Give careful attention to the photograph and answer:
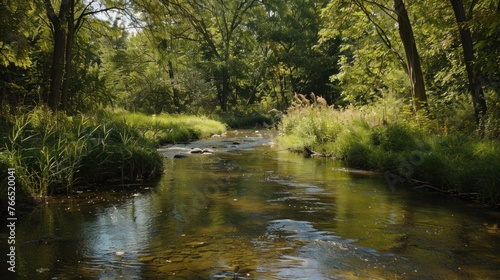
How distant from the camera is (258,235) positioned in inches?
182

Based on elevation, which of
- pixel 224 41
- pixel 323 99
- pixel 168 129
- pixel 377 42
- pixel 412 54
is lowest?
pixel 168 129

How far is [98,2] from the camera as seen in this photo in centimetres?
1345

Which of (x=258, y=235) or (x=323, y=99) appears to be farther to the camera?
(x=323, y=99)

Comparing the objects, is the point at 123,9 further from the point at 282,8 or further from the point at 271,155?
the point at 282,8

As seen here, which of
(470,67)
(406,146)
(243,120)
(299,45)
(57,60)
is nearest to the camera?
(470,67)

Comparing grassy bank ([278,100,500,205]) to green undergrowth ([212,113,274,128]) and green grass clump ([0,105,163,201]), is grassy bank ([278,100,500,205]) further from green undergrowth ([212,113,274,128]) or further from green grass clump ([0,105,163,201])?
green undergrowth ([212,113,274,128])

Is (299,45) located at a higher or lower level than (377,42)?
higher

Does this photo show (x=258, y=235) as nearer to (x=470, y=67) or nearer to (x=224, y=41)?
(x=470, y=67)

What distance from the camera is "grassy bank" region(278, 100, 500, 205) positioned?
6.53 meters

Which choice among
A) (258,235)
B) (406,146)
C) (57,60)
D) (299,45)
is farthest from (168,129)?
(299,45)

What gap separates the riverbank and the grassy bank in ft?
16.9

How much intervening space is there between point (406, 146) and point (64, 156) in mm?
7200

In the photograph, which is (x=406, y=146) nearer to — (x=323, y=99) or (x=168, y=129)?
(x=323, y=99)

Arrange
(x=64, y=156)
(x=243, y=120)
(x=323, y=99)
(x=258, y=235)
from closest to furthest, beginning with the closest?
1. (x=258, y=235)
2. (x=64, y=156)
3. (x=323, y=99)
4. (x=243, y=120)
